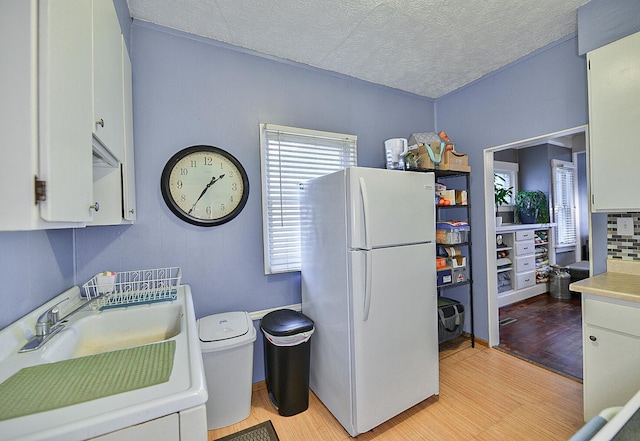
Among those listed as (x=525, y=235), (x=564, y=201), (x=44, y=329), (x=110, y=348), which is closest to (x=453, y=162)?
(x=525, y=235)

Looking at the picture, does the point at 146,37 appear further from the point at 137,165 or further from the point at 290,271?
the point at 290,271

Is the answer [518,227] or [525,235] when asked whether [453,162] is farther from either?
[525,235]

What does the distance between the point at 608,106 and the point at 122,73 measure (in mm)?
2824

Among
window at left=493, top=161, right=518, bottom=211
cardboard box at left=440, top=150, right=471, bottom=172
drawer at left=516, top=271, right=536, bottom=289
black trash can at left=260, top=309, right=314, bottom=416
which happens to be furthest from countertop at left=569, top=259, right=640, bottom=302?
window at left=493, top=161, right=518, bottom=211

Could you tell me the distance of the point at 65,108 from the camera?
753mm

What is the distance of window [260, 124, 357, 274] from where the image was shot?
2.23m

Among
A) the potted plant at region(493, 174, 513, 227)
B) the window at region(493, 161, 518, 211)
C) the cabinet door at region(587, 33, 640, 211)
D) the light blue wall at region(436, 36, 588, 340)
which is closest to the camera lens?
the cabinet door at region(587, 33, 640, 211)

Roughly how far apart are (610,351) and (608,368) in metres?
0.10

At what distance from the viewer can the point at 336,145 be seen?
255 centimetres

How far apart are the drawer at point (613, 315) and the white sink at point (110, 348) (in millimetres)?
2050

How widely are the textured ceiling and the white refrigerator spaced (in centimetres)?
107

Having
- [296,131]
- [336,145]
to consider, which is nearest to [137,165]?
[296,131]

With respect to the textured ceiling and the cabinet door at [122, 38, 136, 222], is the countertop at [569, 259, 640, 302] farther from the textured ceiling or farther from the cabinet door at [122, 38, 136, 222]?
the cabinet door at [122, 38, 136, 222]

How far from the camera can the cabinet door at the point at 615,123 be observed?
5.33ft
